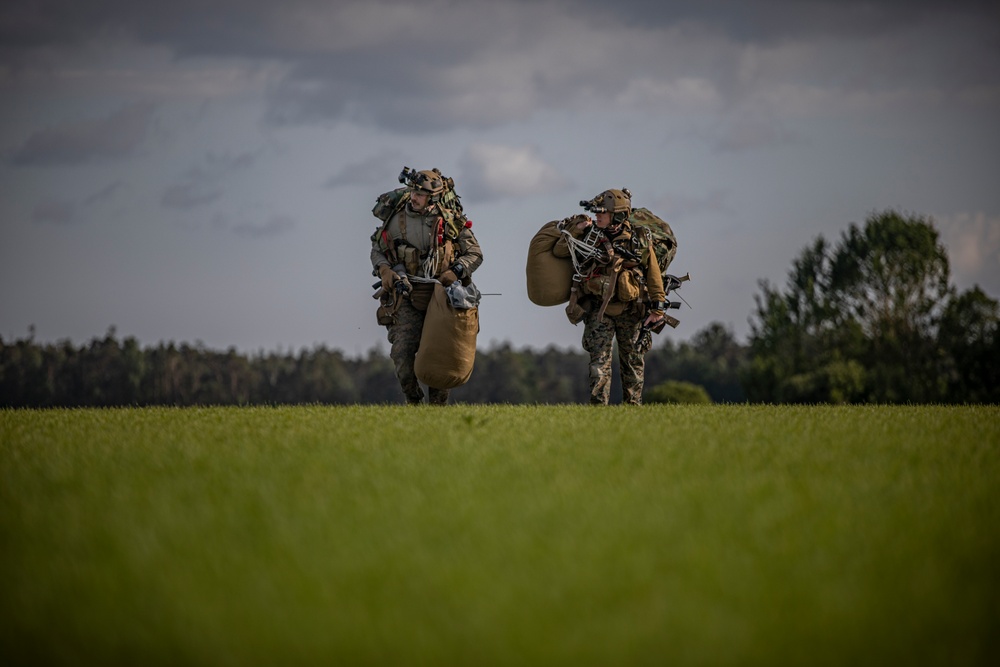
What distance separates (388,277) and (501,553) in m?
9.73

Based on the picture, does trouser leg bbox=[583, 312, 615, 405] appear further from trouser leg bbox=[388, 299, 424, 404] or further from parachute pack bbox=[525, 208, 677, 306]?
trouser leg bbox=[388, 299, 424, 404]

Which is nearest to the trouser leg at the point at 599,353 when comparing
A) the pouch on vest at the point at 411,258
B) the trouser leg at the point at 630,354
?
the trouser leg at the point at 630,354

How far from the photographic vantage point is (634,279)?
1611 cm

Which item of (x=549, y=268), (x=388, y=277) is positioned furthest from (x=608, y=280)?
(x=388, y=277)

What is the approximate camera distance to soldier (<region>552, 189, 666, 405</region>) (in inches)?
628

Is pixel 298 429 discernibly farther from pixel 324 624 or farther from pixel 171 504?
pixel 324 624

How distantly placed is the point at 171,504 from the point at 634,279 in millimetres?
9720

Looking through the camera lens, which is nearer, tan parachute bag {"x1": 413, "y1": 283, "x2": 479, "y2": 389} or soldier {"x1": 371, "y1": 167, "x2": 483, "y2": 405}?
tan parachute bag {"x1": 413, "y1": 283, "x2": 479, "y2": 389}

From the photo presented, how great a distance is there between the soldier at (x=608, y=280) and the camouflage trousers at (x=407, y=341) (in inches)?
81.7

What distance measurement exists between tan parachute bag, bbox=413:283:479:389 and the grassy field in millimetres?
5002

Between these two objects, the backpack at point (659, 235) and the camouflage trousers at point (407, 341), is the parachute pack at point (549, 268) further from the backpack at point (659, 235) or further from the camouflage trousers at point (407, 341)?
the camouflage trousers at point (407, 341)

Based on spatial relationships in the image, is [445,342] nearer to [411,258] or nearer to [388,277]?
[388,277]

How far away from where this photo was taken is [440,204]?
15805 mm

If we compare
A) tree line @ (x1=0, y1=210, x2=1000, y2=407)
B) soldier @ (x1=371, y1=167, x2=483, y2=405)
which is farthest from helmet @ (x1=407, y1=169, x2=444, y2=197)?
tree line @ (x1=0, y1=210, x2=1000, y2=407)
